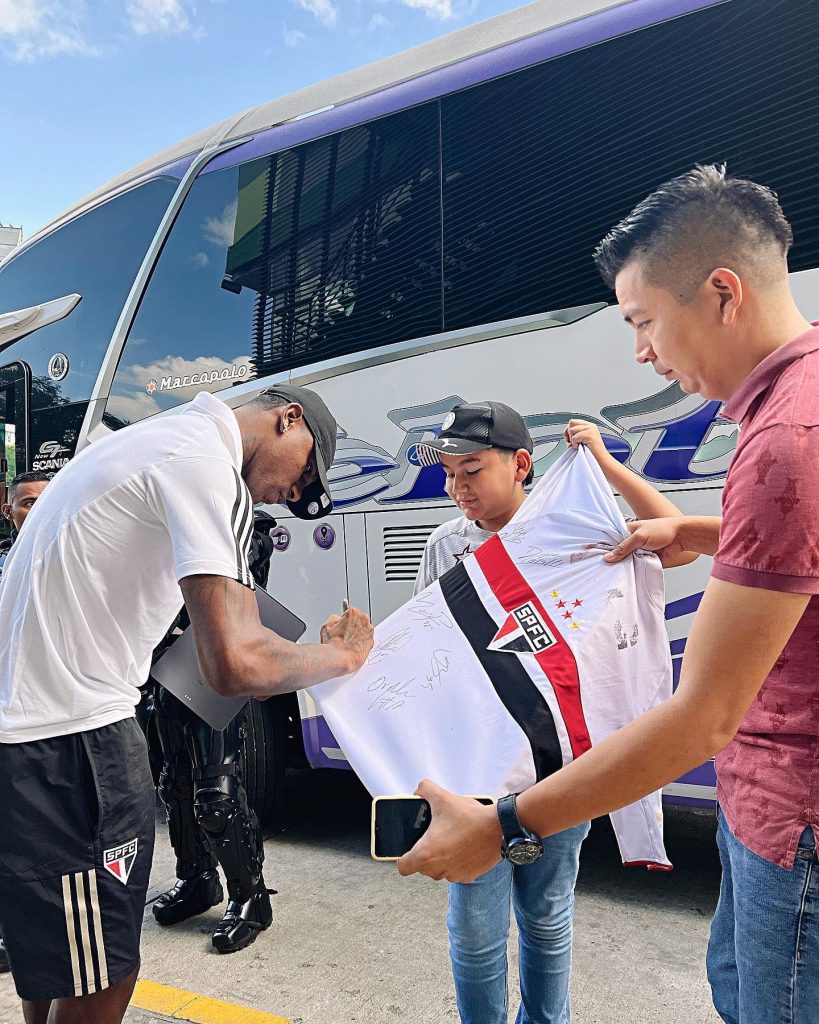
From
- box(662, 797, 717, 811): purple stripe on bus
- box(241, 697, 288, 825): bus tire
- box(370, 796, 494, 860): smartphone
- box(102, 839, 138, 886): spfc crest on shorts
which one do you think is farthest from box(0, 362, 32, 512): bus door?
box(370, 796, 494, 860): smartphone

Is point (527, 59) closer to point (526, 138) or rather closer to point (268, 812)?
point (526, 138)

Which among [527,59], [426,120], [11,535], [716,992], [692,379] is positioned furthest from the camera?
[11,535]

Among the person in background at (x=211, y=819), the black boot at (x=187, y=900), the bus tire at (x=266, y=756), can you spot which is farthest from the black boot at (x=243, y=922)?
the bus tire at (x=266, y=756)

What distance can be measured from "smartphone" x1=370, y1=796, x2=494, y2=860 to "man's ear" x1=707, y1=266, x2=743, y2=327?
2.88ft

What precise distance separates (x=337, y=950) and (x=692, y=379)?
2.56m

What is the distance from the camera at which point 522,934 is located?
7.05ft

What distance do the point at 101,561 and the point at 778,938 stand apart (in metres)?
1.37

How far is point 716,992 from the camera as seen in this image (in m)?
1.56

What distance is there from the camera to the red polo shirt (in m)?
1.06

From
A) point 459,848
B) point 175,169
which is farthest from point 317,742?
point 175,169

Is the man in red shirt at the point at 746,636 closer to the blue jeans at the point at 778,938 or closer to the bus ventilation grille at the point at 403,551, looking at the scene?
the blue jeans at the point at 778,938

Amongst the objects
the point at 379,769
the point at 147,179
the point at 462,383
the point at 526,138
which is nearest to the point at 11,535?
the point at 147,179

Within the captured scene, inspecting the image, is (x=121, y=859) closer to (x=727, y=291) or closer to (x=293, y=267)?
(x=727, y=291)

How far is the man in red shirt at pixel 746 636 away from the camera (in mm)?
1080
